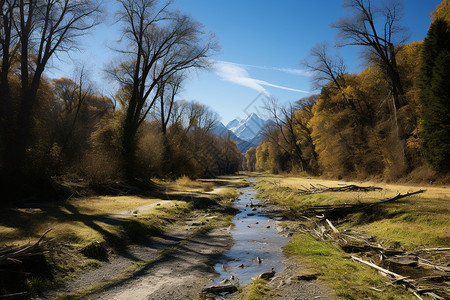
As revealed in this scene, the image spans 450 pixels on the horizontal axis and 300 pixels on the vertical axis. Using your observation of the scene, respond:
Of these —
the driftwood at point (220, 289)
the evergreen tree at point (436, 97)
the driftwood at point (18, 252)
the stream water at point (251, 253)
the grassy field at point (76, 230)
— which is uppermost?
the evergreen tree at point (436, 97)

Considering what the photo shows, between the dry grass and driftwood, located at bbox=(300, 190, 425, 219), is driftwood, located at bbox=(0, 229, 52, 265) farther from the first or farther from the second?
driftwood, located at bbox=(300, 190, 425, 219)

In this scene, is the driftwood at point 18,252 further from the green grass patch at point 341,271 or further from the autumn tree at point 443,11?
the autumn tree at point 443,11

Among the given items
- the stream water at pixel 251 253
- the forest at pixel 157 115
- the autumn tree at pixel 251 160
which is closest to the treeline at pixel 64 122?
the forest at pixel 157 115

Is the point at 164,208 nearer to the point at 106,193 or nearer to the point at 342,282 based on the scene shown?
the point at 106,193

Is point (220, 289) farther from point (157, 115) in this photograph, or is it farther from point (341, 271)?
point (157, 115)

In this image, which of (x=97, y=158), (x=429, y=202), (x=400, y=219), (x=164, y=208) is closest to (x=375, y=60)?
(x=429, y=202)

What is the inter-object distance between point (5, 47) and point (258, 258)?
17300mm

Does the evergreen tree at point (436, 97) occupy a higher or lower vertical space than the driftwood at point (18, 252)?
higher

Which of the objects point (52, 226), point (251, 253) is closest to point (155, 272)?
point (251, 253)

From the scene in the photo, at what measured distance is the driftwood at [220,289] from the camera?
5164 mm

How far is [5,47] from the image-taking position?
13.8 meters

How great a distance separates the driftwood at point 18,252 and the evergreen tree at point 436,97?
2407 centimetres

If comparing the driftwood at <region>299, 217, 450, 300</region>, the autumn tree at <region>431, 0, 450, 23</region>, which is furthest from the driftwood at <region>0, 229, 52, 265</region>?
the autumn tree at <region>431, 0, 450, 23</region>

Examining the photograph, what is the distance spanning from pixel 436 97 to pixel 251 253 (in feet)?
66.0
